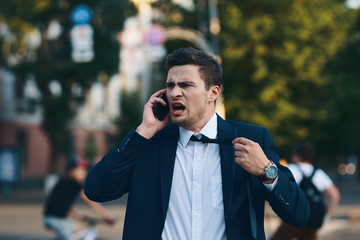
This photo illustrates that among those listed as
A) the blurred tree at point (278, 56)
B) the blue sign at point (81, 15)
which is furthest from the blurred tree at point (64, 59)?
the blurred tree at point (278, 56)

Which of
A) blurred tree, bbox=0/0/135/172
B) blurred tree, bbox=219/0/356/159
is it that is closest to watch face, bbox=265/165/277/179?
blurred tree, bbox=219/0/356/159

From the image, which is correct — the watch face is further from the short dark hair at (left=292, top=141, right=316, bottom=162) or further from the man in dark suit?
the short dark hair at (left=292, top=141, right=316, bottom=162)

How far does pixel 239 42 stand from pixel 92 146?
18.3m

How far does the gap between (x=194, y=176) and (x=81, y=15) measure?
2359cm

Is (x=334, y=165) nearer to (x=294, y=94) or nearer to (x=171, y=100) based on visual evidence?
(x=294, y=94)

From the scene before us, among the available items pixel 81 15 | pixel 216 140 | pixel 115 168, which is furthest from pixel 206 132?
pixel 81 15

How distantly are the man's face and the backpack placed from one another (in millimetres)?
4224

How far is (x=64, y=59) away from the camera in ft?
93.9

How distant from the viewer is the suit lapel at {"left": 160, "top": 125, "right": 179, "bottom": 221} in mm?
2713

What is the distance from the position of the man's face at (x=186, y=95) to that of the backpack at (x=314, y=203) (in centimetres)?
422

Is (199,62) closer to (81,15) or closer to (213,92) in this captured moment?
(213,92)

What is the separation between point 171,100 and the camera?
2.79 m

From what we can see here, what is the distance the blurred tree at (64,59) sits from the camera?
27188 millimetres

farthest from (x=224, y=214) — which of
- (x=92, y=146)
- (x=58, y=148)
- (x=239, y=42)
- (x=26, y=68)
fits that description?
(x=92, y=146)
